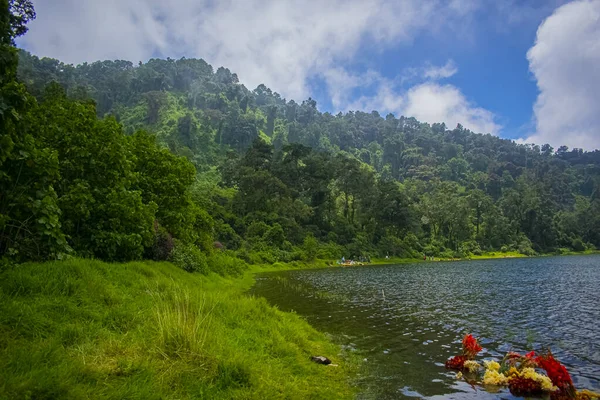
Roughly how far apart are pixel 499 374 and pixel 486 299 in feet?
65.5

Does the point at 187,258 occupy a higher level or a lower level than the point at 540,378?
higher

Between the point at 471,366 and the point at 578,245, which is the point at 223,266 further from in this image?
the point at 578,245

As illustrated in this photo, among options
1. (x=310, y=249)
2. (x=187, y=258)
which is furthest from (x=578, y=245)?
(x=187, y=258)

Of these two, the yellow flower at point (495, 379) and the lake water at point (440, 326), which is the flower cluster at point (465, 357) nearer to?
the lake water at point (440, 326)

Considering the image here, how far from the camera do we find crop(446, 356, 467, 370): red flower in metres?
12.7

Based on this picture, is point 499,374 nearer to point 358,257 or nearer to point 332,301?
point 332,301

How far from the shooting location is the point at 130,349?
882 centimetres

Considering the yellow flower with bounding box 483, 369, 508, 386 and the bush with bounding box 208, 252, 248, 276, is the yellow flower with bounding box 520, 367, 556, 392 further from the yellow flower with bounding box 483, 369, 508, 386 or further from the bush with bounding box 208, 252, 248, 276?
the bush with bounding box 208, 252, 248, 276

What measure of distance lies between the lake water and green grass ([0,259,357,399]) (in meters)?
1.90

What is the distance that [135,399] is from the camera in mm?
6875

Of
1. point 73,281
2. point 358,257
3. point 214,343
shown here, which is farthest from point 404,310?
point 358,257

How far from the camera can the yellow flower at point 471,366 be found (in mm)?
12367

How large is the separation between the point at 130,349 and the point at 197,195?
5299 cm

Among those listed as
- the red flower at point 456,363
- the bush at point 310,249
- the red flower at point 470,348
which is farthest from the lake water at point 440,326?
the bush at point 310,249
